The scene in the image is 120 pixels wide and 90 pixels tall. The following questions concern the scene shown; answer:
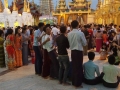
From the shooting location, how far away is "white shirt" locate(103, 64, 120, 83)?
555 centimetres

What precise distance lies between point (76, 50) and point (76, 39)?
31 centimetres

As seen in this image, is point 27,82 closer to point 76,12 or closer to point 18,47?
point 18,47

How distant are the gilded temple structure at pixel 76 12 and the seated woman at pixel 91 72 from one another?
110 feet

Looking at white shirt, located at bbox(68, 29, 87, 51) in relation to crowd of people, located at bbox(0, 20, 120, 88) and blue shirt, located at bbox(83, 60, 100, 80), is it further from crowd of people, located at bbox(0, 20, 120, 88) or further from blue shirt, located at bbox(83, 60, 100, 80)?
blue shirt, located at bbox(83, 60, 100, 80)

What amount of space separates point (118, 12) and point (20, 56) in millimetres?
17202

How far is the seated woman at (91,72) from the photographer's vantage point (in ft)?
18.9

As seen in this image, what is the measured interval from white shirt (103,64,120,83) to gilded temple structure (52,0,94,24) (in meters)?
33.7

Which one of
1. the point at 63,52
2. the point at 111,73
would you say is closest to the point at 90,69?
the point at 111,73

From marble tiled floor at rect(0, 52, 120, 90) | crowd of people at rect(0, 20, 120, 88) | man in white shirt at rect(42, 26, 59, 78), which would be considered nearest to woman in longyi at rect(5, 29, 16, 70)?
crowd of people at rect(0, 20, 120, 88)

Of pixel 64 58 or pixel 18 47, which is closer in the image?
pixel 64 58

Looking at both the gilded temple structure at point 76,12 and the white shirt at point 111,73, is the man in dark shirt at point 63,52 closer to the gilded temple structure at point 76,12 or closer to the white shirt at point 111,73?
the white shirt at point 111,73

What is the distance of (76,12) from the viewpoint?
131ft

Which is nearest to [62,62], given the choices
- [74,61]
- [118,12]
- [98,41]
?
[74,61]

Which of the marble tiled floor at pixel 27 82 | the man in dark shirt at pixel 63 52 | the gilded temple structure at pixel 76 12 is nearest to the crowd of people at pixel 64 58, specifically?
the man in dark shirt at pixel 63 52
